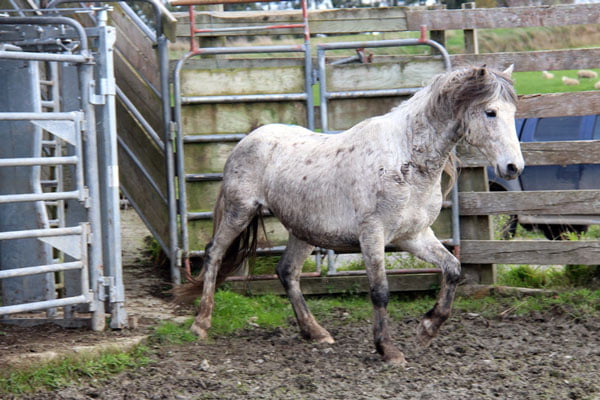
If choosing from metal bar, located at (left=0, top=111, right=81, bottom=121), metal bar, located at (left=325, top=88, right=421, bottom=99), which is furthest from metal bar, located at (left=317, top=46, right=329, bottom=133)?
metal bar, located at (left=0, top=111, right=81, bottom=121)

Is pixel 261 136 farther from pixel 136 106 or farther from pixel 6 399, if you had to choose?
pixel 6 399

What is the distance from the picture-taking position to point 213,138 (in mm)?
6828

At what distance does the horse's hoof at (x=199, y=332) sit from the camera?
577 cm

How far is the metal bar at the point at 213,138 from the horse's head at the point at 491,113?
2446 millimetres

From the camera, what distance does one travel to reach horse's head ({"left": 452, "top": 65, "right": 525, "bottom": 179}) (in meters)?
4.72

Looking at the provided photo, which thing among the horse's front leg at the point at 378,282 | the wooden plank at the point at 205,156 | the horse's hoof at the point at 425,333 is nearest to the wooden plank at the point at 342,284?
the wooden plank at the point at 205,156

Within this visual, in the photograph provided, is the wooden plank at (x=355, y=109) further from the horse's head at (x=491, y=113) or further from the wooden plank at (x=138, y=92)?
the horse's head at (x=491, y=113)

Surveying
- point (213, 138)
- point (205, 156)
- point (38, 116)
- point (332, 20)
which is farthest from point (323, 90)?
point (38, 116)

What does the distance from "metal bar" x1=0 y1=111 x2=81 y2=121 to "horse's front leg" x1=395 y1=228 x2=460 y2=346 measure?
2.33m

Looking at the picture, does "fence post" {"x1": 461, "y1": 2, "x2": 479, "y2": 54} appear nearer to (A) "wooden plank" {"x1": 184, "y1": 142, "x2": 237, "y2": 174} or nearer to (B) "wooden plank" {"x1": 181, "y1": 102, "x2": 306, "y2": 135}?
(B) "wooden plank" {"x1": 181, "y1": 102, "x2": 306, "y2": 135}

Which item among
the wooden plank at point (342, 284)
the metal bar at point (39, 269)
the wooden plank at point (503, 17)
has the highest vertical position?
the wooden plank at point (503, 17)

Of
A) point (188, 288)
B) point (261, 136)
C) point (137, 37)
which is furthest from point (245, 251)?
point (137, 37)

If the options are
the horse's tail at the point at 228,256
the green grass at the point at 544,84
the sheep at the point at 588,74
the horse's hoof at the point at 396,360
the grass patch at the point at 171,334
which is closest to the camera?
the horse's hoof at the point at 396,360

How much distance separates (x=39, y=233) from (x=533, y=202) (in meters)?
4.08
